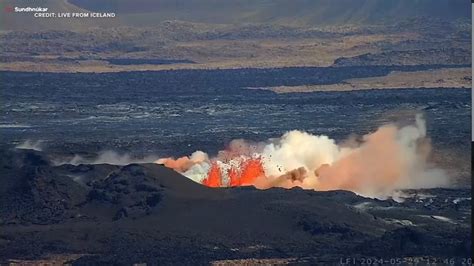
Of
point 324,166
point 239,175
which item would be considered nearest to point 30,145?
point 239,175

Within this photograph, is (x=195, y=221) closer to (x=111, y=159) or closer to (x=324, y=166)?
(x=324, y=166)

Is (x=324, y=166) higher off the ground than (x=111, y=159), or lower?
lower

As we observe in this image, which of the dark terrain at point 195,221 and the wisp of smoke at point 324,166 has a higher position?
the wisp of smoke at point 324,166

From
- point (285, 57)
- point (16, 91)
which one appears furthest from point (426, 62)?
point (16, 91)

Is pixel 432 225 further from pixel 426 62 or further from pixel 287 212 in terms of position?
pixel 426 62

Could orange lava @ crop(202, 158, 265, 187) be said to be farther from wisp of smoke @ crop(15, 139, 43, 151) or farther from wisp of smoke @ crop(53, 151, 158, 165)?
wisp of smoke @ crop(15, 139, 43, 151)

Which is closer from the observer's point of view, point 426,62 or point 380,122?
point 380,122

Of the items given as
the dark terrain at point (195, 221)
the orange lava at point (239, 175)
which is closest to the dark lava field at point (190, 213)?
the dark terrain at point (195, 221)

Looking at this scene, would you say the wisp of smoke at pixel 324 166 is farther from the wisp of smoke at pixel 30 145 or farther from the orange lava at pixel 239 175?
the wisp of smoke at pixel 30 145

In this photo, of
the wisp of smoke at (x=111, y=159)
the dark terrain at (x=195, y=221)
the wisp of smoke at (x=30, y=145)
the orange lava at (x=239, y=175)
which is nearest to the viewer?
the dark terrain at (x=195, y=221)
